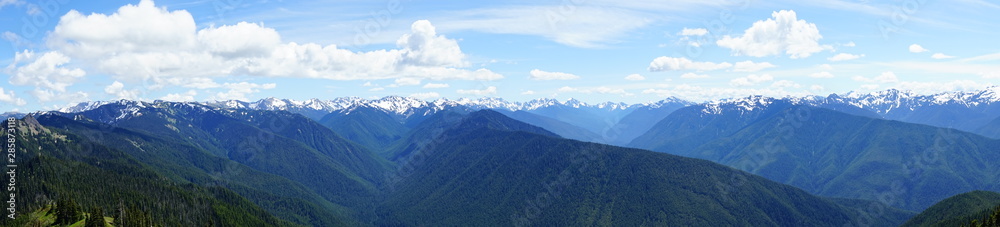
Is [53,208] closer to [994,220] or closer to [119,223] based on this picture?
[119,223]

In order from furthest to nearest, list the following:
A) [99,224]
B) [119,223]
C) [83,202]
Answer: [83,202] → [119,223] → [99,224]

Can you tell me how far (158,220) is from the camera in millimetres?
194250

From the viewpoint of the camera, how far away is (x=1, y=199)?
17650cm

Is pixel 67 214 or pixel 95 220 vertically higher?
pixel 67 214

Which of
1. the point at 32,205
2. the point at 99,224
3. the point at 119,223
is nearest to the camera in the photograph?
the point at 99,224

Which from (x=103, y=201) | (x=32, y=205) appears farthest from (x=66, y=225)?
(x=103, y=201)

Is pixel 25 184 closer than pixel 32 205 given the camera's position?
No

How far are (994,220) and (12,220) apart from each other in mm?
244407

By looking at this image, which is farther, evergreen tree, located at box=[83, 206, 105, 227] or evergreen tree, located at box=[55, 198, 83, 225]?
evergreen tree, located at box=[55, 198, 83, 225]

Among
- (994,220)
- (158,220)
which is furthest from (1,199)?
(994,220)

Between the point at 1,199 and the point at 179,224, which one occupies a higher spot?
the point at 1,199

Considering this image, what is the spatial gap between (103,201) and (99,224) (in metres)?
70.8

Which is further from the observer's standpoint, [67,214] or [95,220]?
Answer: [67,214]

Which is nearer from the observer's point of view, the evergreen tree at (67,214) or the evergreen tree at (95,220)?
the evergreen tree at (95,220)
